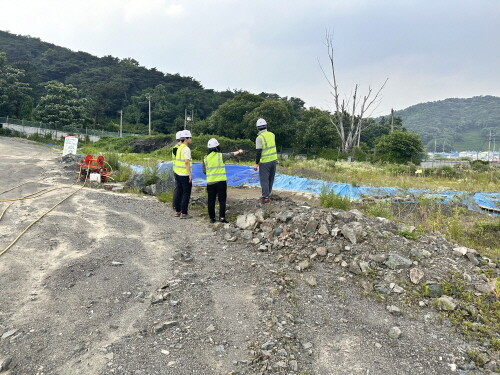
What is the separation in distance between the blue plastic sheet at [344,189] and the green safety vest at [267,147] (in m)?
1.57

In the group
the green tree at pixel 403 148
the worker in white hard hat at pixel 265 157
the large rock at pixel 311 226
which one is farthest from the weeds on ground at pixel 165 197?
the green tree at pixel 403 148

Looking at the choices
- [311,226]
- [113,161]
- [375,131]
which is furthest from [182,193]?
[375,131]

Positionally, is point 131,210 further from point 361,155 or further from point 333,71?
point 361,155

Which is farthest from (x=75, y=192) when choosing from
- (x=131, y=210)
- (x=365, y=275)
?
(x=365, y=275)

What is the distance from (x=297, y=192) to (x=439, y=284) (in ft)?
21.4

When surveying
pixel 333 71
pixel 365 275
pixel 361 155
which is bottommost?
pixel 365 275

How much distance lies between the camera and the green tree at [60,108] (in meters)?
34.5

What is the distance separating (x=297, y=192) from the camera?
1008 centimetres

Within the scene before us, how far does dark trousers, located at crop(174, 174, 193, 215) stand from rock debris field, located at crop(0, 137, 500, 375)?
40.5 inches

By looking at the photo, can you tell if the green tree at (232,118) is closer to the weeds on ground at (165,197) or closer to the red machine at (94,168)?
the red machine at (94,168)

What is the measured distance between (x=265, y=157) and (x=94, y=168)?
625 cm

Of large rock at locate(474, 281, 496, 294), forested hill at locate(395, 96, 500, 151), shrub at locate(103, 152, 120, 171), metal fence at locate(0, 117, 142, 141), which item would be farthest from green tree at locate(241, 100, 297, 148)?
forested hill at locate(395, 96, 500, 151)

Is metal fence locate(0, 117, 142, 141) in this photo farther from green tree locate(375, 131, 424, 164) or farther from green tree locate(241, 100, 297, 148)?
green tree locate(375, 131, 424, 164)

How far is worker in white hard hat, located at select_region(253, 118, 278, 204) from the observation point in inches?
265
